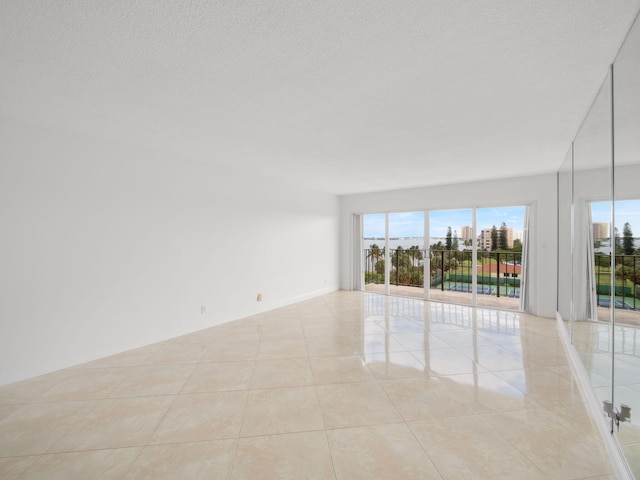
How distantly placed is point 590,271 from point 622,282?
882 mm

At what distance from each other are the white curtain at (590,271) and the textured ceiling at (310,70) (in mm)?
972

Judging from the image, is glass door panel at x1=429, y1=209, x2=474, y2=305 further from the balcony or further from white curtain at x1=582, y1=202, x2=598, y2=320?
the balcony

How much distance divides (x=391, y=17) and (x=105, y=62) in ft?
5.66

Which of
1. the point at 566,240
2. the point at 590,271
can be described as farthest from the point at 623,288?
the point at 566,240

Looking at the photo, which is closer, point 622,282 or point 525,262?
point 622,282

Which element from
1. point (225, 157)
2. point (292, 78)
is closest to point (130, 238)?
point (225, 157)

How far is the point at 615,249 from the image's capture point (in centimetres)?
168

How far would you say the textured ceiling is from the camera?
134 cm

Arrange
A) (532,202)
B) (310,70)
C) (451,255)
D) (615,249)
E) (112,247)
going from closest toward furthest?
(615,249)
(310,70)
(112,247)
(532,202)
(451,255)

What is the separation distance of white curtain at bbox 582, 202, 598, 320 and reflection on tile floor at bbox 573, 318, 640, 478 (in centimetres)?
19

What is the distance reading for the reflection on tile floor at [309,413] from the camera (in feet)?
5.45

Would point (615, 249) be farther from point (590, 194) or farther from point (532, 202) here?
point (532, 202)

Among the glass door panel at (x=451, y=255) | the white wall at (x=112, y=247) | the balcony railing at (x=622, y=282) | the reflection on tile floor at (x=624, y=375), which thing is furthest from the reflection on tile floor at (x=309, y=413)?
the glass door panel at (x=451, y=255)

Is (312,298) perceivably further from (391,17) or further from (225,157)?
(391,17)
